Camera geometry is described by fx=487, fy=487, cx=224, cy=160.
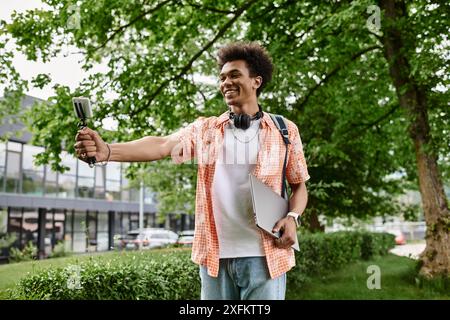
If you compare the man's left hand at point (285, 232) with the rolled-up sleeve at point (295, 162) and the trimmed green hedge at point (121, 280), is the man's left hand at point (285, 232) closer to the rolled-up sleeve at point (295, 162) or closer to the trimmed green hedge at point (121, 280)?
the rolled-up sleeve at point (295, 162)

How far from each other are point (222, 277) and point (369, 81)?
10.1 metres

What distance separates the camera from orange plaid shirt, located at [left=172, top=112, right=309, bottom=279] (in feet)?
7.00

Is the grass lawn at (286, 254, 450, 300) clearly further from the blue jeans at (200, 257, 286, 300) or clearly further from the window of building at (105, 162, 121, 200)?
the window of building at (105, 162, 121, 200)

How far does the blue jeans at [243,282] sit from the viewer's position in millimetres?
2078

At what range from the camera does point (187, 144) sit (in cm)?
232

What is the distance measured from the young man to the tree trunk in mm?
7397

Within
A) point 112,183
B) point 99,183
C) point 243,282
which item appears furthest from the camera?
point 112,183

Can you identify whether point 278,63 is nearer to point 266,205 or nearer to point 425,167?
point 425,167

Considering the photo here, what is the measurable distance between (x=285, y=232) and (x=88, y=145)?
36.3 inches

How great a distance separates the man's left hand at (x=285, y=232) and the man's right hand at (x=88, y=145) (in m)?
0.81

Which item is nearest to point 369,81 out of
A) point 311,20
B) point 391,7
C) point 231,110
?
point 391,7

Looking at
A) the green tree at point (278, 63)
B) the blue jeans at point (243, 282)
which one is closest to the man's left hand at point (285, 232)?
the blue jeans at point (243, 282)

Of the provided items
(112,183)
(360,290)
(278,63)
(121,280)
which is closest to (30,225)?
(112,183)

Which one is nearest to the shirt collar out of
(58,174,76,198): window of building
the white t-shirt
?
the white t-shirt
